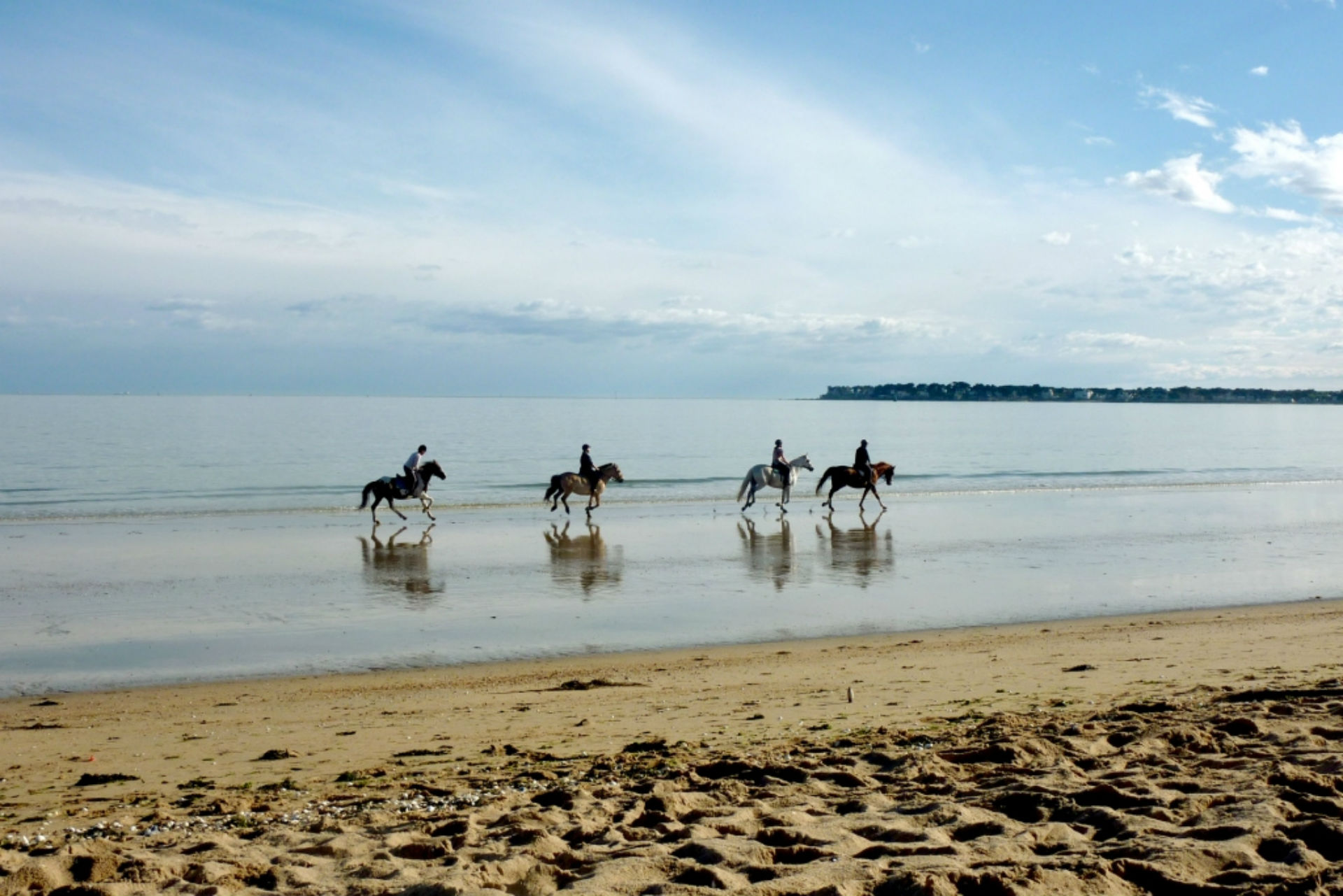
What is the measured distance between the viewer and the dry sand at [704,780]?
463 cm

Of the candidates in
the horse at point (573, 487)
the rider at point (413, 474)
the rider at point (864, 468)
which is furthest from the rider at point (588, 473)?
the rider at point (864, 468)

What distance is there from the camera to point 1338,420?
142 m

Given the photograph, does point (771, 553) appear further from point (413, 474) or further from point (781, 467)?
point (413, 474)

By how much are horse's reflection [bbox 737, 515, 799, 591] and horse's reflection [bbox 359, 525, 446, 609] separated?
18.1ft

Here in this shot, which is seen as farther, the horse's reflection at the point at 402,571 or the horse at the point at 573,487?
the horse at the point at 573,487

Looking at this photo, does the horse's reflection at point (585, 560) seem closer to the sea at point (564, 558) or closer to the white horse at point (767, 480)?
the sea at point (564, 558)

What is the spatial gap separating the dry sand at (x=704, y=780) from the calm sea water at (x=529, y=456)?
23.5 m

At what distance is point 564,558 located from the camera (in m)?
20.2

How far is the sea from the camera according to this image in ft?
42.0

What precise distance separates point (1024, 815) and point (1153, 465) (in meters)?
53.2

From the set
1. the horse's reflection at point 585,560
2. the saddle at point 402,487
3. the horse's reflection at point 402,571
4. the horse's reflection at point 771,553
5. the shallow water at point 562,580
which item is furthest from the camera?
the saddle at point 402,487

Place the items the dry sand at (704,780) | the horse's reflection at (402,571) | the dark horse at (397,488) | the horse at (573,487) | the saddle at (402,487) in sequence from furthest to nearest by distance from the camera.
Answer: the horse at (573,487)
the dark horse at (397,488)
the saddle at (402,487)
the horse's reflection at (402,571)
the dry sand at (704,780)

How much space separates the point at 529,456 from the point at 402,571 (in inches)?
1546

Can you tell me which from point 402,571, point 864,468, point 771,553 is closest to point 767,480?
point 864,468
